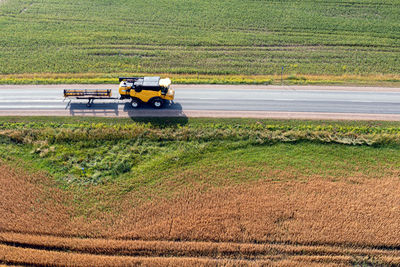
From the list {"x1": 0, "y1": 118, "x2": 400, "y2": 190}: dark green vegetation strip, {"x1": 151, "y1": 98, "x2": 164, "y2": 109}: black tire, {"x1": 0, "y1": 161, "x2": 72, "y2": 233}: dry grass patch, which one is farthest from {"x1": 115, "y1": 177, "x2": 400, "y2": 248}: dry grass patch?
{"x1": 151, "y1": 98, "x2": 164, "y2": 109}: black tire

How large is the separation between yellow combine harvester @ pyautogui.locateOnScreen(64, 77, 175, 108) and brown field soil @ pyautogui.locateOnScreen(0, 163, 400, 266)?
9561 mm

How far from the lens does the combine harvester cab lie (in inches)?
991

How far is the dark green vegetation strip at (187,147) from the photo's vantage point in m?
21.6

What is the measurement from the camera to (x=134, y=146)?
77.0ft

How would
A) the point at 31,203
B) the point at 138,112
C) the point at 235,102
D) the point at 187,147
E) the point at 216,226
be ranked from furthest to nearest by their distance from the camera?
1. the point at 235,102
2. the point at 138,112
3. the point at 187,147
4. the point at 31,203
5. the point at 216,226

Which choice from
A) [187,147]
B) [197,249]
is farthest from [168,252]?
[187,147]

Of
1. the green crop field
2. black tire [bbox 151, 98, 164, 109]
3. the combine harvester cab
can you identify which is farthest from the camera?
the green crop field

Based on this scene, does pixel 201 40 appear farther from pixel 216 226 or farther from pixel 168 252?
pixel 168 252

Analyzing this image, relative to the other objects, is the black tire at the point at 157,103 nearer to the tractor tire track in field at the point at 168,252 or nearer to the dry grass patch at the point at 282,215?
the dry grass patch at the point at 282,215

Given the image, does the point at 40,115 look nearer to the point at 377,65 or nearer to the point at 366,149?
the point at 366,149

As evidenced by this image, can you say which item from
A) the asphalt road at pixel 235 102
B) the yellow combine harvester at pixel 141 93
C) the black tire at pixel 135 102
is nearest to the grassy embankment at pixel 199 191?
the asphalt road at pixel 235 102

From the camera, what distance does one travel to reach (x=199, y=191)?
20.2m

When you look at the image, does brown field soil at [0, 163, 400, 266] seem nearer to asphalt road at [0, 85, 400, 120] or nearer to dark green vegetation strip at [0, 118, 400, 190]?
dark green vegetation strip at [0, 118, 400, 190]

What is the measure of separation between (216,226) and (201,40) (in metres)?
28.9
